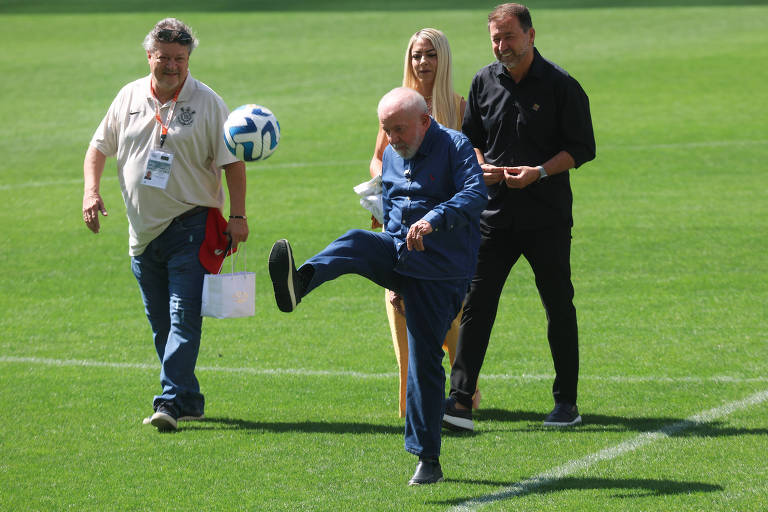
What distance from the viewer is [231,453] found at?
6.70 m

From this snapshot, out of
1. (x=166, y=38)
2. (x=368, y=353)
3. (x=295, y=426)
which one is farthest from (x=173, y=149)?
(x=368, y=353)

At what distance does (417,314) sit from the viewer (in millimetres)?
5969

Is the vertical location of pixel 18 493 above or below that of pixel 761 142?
below

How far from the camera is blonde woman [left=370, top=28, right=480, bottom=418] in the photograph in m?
7.36

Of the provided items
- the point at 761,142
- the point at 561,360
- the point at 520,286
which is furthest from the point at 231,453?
the point at 761,142

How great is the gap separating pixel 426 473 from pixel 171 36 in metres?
2.90

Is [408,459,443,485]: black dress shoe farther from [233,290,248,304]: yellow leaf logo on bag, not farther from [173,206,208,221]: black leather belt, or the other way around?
[173,206,208,221]: black leather belt

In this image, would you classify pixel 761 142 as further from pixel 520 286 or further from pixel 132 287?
pixel 132 287

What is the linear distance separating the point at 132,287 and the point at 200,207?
418 cm

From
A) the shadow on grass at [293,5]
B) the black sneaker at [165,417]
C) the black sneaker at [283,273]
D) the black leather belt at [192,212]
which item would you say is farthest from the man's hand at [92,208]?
the shadow on grass at [293,5]

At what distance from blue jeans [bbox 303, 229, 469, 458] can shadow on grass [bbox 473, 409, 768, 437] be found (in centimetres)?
118

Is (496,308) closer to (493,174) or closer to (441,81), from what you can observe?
(493,174)

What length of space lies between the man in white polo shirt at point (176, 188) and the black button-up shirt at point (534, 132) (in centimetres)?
152

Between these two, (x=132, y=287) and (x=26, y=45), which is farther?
(x=26, y=45)
